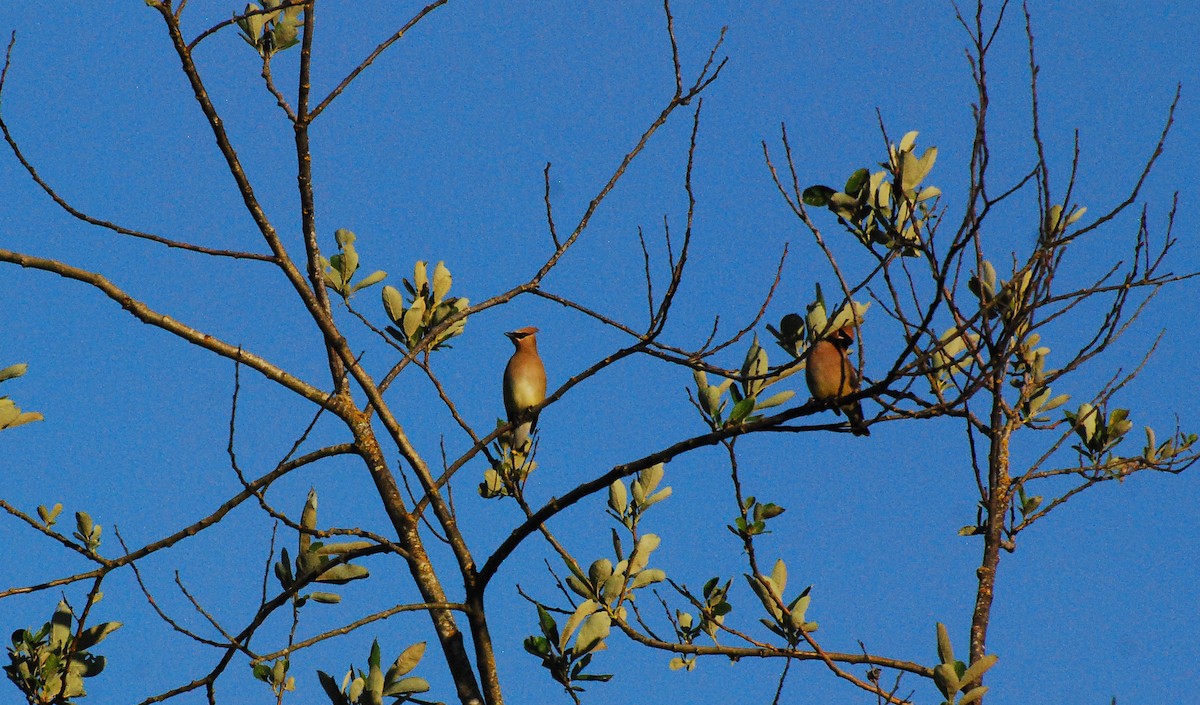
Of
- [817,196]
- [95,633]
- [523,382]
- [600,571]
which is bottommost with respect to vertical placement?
[95,633]

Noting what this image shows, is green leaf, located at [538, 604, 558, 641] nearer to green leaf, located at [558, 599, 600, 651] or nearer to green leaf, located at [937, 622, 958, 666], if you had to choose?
green leaf, located at [558, 599, 600, 651]

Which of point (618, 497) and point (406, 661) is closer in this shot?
point (406, 661)

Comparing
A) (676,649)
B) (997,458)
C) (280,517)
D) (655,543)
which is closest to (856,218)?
(997,458)

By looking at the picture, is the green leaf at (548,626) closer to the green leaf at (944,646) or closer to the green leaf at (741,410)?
the green leaf at (741,410)

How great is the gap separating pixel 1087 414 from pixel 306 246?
3.25 meters

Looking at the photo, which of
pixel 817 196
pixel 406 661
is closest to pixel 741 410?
pixel 817 196

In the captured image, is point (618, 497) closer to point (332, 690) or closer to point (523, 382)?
point (332, 690)

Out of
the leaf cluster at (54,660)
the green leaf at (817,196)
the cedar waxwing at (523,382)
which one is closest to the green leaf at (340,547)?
the leaf cluster at (54,660)

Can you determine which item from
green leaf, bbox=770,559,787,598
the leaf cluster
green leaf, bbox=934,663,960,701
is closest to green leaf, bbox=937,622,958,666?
green leaf, bbox=934,663,960,701

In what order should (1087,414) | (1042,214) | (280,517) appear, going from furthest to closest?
(1087,414), (280,517), (1042,214)

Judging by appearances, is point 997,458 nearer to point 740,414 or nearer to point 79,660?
point 740,414

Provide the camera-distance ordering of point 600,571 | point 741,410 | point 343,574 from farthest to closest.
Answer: point 600,571, point 343,574, point 741,410

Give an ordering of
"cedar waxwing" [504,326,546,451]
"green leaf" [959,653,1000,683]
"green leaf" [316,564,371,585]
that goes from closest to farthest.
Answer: "green leaf" [959,653,1000,683] → "green leaf" [316,564,371,585] → "cedar waxwing" [504,326,546,451]

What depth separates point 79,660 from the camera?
434 centimetres
